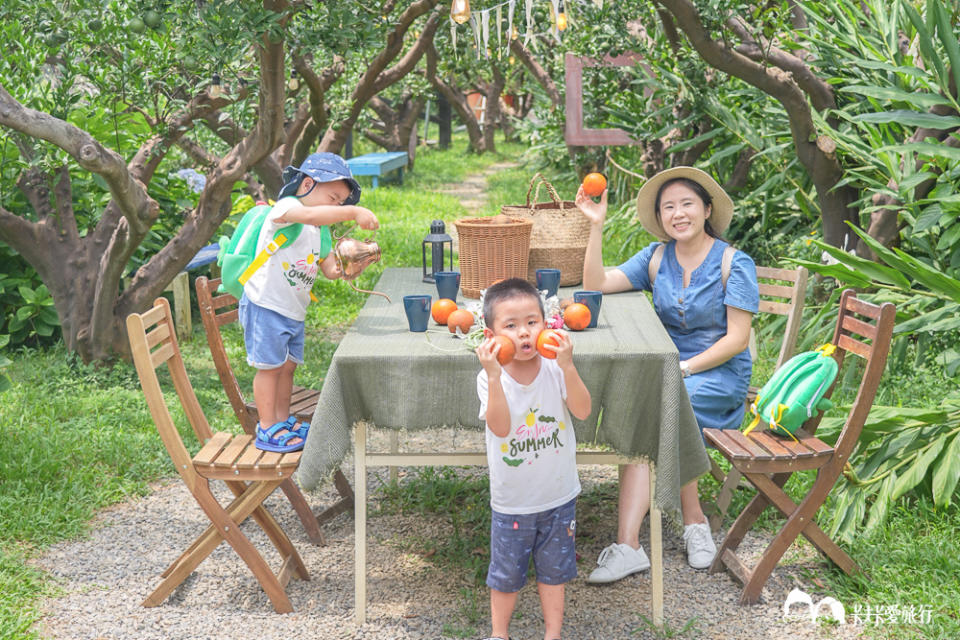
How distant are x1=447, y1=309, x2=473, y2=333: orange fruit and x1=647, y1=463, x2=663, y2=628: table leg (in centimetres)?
77

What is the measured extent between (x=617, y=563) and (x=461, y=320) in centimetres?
110

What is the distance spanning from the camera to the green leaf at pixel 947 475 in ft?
11.9

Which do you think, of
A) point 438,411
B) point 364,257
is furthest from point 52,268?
point 438,411

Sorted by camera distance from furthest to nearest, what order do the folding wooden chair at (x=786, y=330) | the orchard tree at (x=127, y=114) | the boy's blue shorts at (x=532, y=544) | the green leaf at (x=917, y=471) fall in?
1. the orchard tree at (x=127, y=114)
2. the folding wooden chair at (x=786, y=330)
3. the green leaf at (x=917, y=471)
4. the boy's blue shorts at (x=532, y=544)

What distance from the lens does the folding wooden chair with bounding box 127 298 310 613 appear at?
3232 millimetres

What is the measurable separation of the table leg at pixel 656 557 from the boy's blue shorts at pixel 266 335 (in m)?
1.37

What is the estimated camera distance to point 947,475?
3650 millimetres

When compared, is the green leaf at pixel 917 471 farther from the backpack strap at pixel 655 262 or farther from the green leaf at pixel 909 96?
the green leaf at pixel 909 96

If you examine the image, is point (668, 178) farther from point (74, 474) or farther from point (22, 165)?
point (22, 165)

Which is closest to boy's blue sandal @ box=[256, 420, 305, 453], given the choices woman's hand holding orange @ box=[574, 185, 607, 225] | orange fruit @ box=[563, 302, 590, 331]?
orange fruit @ box=[563, 302, 590, 331]

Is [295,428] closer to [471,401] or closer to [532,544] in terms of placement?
[471,401]

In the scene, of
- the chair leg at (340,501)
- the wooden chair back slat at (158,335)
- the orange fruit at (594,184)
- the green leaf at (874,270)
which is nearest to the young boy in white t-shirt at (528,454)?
the orange fruit at (594,184)

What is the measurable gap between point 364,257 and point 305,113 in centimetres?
376

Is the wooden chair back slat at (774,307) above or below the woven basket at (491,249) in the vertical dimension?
below
